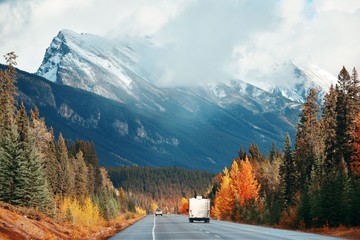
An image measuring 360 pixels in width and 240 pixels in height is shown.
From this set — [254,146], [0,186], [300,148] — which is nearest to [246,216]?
[300,148]

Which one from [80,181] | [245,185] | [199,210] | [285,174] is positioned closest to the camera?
[285,174]

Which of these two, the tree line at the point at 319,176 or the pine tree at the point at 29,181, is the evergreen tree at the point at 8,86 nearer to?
the pine tree at the point at 29,181

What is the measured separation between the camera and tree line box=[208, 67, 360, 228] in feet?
159

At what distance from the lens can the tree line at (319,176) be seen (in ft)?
159

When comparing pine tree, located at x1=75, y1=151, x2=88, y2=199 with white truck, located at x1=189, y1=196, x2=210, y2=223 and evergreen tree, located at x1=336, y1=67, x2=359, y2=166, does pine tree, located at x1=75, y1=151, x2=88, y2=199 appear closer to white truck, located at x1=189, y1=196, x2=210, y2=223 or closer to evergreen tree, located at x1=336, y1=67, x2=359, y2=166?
white truck, located at x1=189, y1=196, x2=210, y2=223

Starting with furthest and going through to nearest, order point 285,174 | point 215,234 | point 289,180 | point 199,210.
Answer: point 199,210
point 285,174
point 289,180
point 215,234

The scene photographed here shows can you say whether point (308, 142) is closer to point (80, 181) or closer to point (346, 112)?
point (346, 112)

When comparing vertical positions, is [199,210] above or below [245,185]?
below

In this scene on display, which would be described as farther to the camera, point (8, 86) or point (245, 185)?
point (245, 185)

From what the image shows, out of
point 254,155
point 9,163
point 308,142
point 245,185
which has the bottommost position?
point 9,163

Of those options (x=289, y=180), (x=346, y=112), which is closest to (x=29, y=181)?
(x=289, y=180)

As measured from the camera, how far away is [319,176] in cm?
6400

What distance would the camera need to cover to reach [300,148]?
253 feet

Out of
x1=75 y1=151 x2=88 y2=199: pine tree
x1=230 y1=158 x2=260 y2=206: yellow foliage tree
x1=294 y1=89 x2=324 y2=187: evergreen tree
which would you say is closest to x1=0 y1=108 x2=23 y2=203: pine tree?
x1=294 y1=89 x2=324 y2=187: evergreen tree
